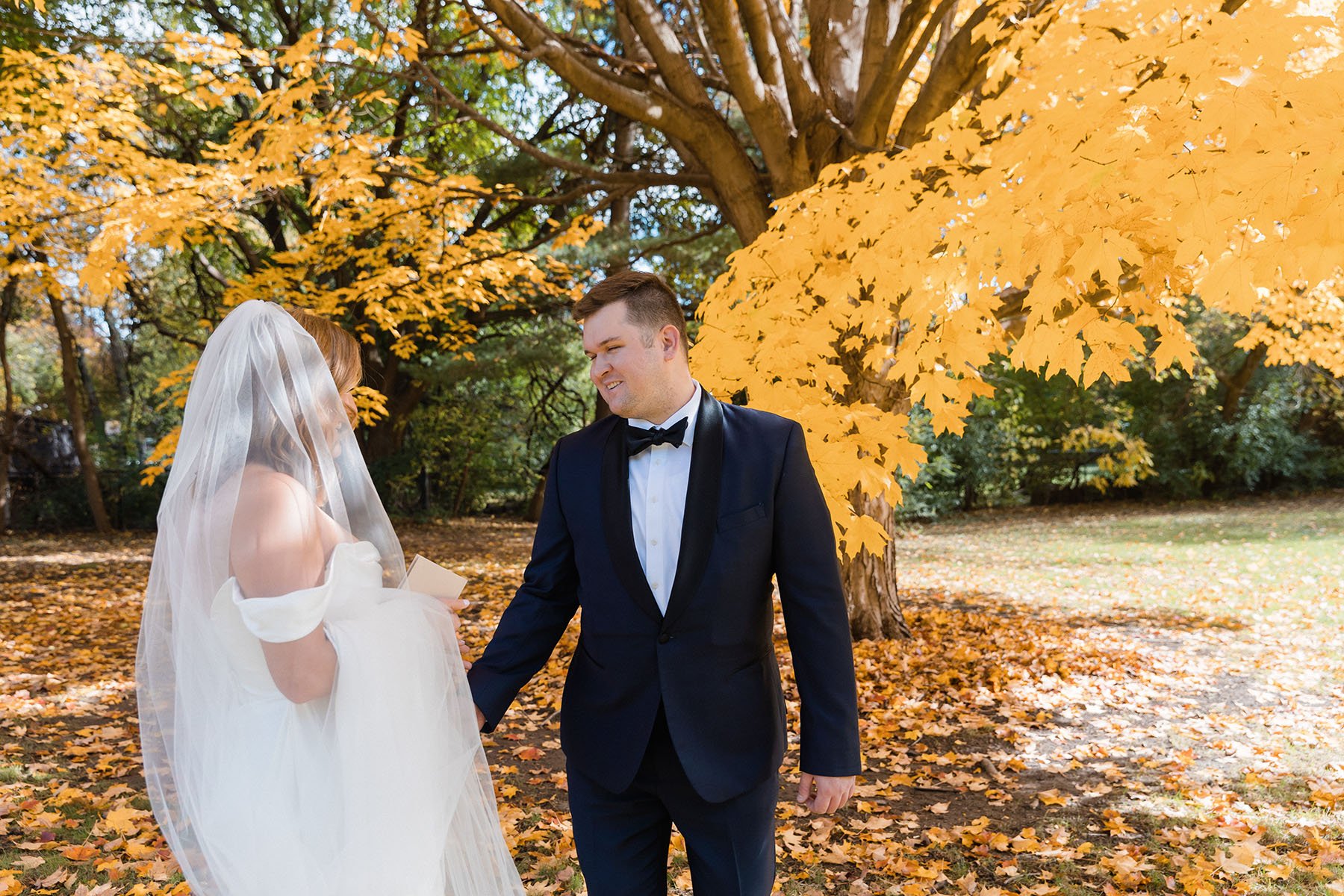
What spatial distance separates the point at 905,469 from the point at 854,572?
3.50m

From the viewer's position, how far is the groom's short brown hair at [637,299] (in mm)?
2162

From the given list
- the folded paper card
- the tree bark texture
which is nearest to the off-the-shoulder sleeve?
the folded paper card

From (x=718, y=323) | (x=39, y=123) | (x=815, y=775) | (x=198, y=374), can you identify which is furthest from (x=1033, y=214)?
(x=39, y=123)

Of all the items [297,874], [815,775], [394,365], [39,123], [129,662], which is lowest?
[129,662]

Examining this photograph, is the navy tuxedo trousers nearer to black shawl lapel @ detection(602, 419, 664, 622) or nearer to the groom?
the groom

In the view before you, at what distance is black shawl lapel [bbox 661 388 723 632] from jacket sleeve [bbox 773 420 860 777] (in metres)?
0.16

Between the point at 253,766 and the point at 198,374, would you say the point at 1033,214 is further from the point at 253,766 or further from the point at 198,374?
the point at 253,766

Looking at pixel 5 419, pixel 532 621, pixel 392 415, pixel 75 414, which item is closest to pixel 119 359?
pixel 5 419

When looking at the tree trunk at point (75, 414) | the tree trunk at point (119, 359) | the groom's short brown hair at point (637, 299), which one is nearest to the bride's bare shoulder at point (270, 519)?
the groom's short brown hair at point (637, 299)

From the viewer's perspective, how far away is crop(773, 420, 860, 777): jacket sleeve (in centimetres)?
210

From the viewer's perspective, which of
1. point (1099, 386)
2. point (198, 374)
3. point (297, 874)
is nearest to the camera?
point (297, 874)

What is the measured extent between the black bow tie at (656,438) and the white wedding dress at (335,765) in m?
0.67

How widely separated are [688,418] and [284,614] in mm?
993

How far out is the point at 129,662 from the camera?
7336mm
